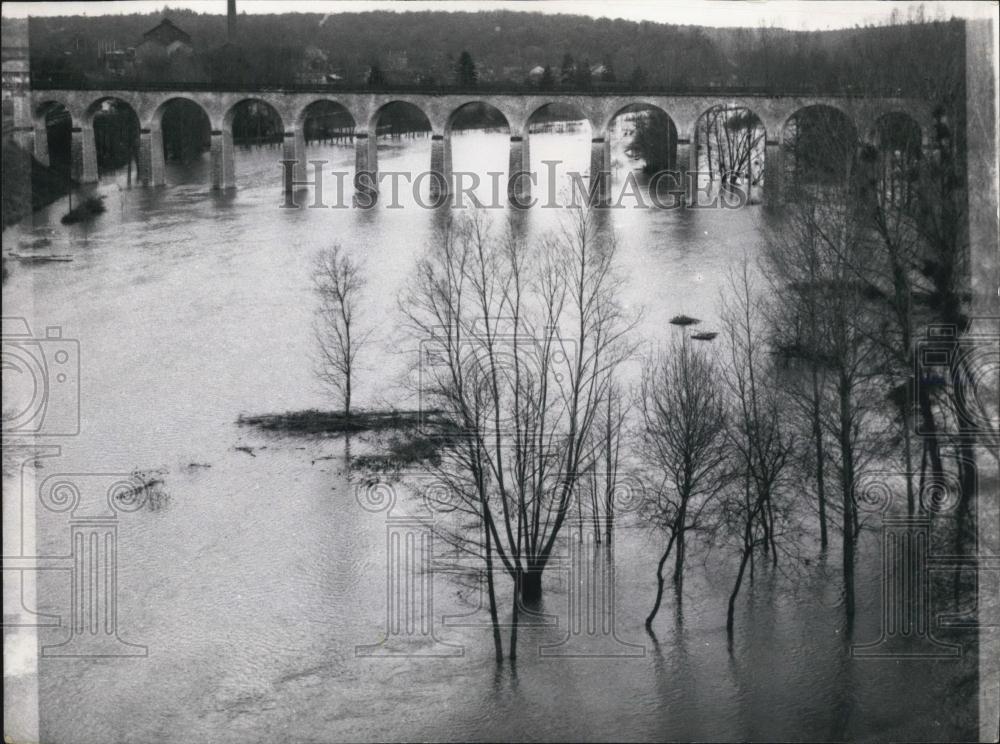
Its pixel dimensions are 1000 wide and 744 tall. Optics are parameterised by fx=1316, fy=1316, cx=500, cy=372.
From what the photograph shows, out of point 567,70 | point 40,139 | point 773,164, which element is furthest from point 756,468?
point 40,139

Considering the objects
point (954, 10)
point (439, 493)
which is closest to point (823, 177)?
point (954, 10)

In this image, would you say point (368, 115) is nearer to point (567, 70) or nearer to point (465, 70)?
point (465, 70)

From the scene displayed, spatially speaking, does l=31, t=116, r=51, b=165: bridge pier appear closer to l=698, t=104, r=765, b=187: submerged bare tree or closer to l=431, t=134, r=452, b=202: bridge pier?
l=431, t=134, r=452, b=202: bridge pier

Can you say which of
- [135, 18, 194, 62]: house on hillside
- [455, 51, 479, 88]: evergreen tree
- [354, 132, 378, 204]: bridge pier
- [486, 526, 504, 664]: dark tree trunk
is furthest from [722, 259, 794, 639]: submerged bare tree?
[135, 18, 194, 62]: house on hillside

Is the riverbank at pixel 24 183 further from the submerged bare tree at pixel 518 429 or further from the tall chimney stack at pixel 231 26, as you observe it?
the submerged bare tree at pixel 518 429

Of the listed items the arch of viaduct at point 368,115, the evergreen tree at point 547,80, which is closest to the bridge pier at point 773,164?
the arch of viaduct at point 368,115

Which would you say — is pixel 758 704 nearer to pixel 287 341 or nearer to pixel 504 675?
pixel 504 675
